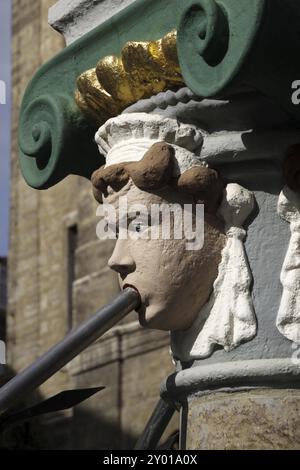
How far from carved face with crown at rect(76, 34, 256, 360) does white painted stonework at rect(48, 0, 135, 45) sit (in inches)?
7.1

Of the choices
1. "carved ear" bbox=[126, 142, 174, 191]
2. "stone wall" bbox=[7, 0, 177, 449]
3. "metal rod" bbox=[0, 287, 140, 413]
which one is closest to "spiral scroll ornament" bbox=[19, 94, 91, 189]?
"carved ear" bbox=[126, 142, 174, 191]

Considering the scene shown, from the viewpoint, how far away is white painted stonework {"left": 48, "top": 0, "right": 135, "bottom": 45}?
9.36 feet

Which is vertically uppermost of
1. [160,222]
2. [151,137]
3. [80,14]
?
Answer: [80,14]

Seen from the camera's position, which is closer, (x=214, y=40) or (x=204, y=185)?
(x=214, y=40)

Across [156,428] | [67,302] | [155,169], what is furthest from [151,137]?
[67,302]

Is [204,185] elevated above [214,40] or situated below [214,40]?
below

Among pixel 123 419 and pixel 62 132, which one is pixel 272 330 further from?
pixel 123 419

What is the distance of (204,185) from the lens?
2.62m

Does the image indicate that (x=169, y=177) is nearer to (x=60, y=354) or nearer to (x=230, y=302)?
(x=230, y=302)

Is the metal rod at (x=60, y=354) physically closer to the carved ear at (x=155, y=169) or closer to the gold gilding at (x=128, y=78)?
the carved ear at (x=155, y=169)

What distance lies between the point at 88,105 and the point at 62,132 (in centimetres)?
9

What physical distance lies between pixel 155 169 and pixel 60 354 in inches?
14.9

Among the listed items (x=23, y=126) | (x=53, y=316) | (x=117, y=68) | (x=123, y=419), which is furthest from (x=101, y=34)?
(x=53, y=316)

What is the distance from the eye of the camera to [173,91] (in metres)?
2.68
